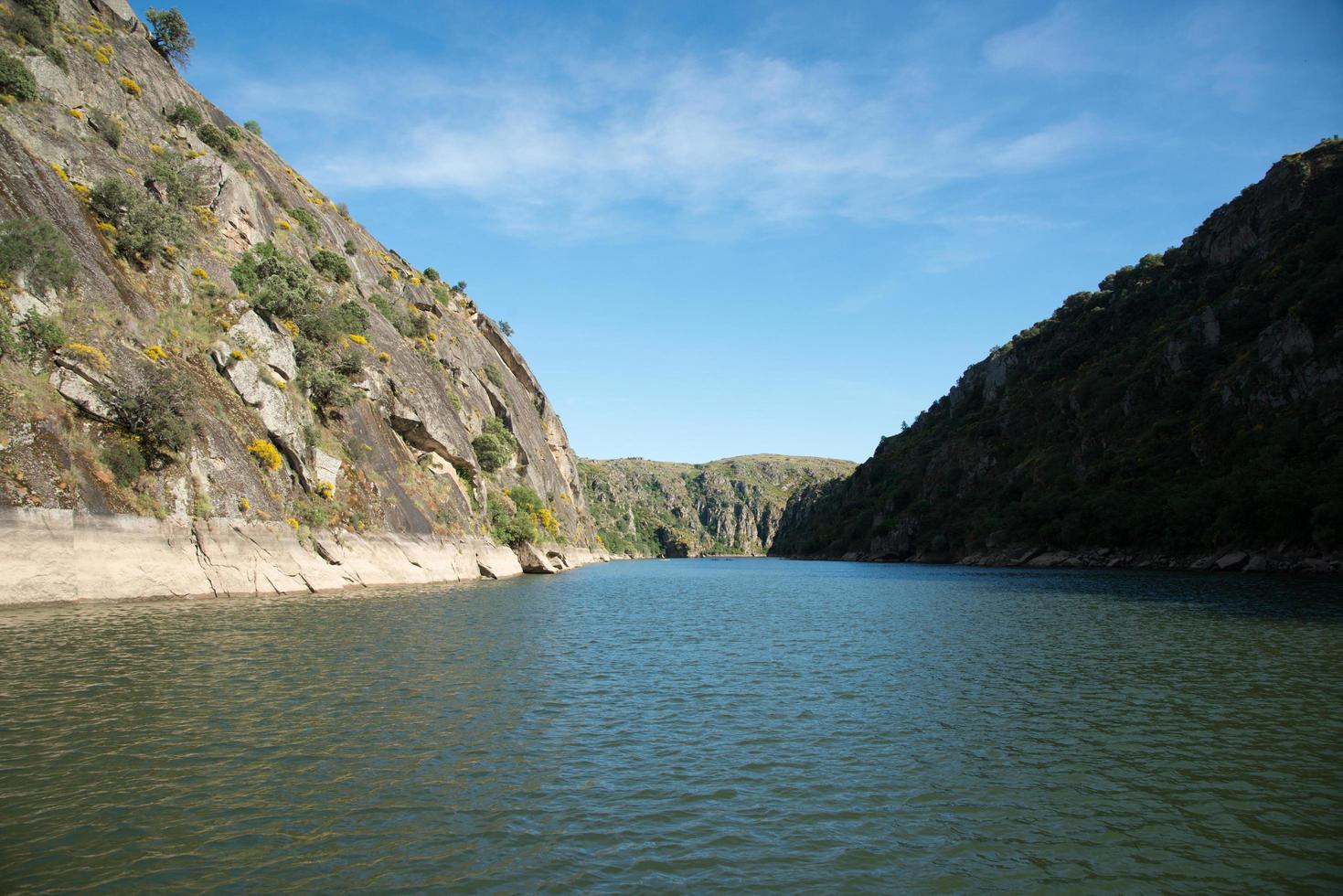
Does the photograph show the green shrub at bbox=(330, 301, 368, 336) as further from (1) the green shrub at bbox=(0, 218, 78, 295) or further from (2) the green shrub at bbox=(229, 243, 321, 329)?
(1) the green shrub at bbox=(0, 218, 78, 295)

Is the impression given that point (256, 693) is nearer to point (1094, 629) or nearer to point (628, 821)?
point (628, 821)

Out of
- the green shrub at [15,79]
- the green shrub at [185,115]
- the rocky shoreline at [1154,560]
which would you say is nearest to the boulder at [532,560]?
the green shrub at [185,115]

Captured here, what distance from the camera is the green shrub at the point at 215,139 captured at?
57.8 m

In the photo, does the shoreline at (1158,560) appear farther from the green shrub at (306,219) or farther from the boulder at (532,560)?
the green shrub at (306,219)

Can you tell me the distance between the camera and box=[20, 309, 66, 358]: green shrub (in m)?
29.6

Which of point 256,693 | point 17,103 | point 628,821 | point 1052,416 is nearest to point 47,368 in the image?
point 17,103

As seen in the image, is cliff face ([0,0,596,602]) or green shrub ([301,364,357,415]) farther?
green shrub ([301,364,357,415])

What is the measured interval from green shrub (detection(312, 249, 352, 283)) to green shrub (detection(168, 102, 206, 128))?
12.4 metres

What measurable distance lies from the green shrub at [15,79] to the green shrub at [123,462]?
2262 centimetres

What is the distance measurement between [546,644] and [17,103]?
41.3 m

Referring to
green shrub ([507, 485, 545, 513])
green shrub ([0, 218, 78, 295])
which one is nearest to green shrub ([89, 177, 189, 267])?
green shrub ([0, 218, 78, 295])

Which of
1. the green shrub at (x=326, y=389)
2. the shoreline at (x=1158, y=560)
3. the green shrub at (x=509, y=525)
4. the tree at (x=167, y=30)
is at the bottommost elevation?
the shoreline at (x=1158, y=560)

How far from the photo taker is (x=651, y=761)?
13.3 meters

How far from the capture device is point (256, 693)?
16.9 metres
